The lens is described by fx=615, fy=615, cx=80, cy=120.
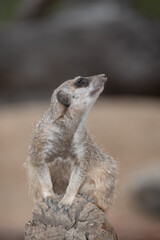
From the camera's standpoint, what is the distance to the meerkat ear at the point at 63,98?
79.8 inches

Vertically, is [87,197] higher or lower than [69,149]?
lower

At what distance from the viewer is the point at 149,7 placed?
45.4 ft

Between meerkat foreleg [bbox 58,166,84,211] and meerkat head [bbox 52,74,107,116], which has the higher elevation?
meerkat head [bbox 52,74,107,116]

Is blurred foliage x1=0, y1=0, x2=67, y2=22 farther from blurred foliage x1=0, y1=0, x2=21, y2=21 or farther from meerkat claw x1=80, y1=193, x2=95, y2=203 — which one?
meerkat claw x1=80, y1=193, x2=95, y2=203

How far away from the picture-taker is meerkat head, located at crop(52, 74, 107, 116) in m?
2.04

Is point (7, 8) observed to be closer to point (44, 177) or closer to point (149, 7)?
point (149, 7)

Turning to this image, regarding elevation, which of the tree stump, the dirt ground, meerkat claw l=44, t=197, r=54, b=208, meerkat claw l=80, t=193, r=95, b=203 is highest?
the dirt ground

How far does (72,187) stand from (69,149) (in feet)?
0.42

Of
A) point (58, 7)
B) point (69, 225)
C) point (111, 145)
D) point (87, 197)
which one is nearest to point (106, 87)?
point (111, 145)

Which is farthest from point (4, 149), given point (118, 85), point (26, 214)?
point (118, 85)

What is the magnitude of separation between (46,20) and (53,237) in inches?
436

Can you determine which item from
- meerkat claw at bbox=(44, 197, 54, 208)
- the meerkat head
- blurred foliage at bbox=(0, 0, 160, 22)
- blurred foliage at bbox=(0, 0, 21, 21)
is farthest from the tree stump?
blurred foliage at bbox=(0, 0, 21, 21)

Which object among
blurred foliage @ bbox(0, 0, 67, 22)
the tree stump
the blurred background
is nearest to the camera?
the tree stump

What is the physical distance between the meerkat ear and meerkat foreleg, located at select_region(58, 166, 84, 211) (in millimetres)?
224
